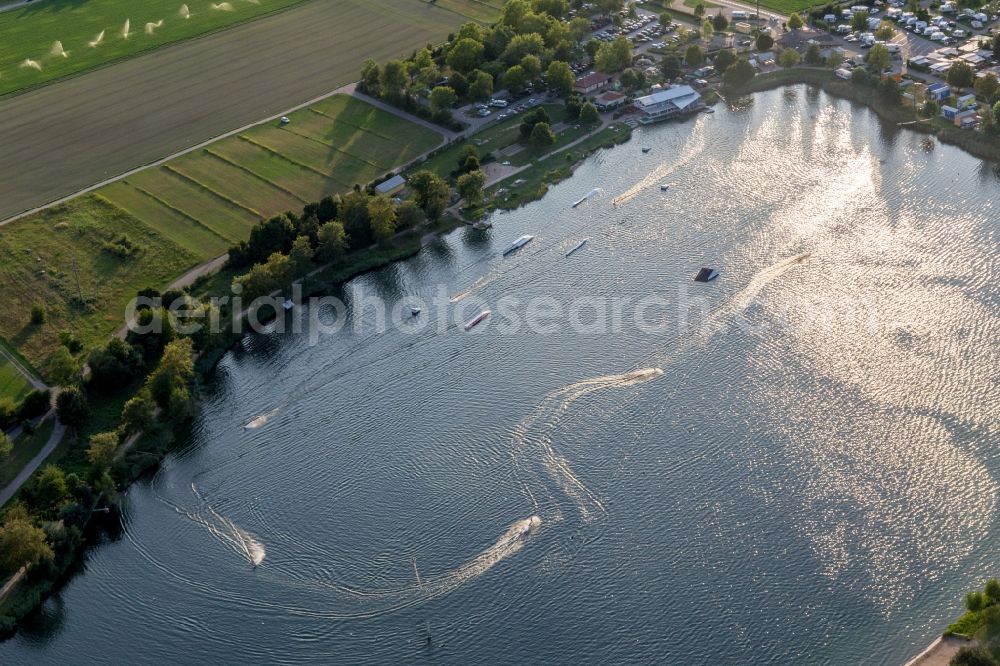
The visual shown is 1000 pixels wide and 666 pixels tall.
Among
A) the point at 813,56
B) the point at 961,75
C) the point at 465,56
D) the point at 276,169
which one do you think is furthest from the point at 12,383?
the point at 961,75

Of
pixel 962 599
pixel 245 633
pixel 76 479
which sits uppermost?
pixel 76 479

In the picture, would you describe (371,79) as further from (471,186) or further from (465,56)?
(471,186)

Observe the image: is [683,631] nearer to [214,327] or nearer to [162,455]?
[162,455]

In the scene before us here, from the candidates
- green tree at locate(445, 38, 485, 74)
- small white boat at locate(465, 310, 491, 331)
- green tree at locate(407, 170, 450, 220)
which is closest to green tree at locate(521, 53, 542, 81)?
green tree at locate(445, 38, 485, 74)

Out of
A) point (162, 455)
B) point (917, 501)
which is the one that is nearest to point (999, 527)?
point (917, 501)

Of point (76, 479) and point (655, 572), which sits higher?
point (76, 479)

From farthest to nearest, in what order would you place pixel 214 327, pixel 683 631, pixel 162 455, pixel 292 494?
pixel 214 327 < pixel 162 455 < pixel 292 494 < pixel 683 631
